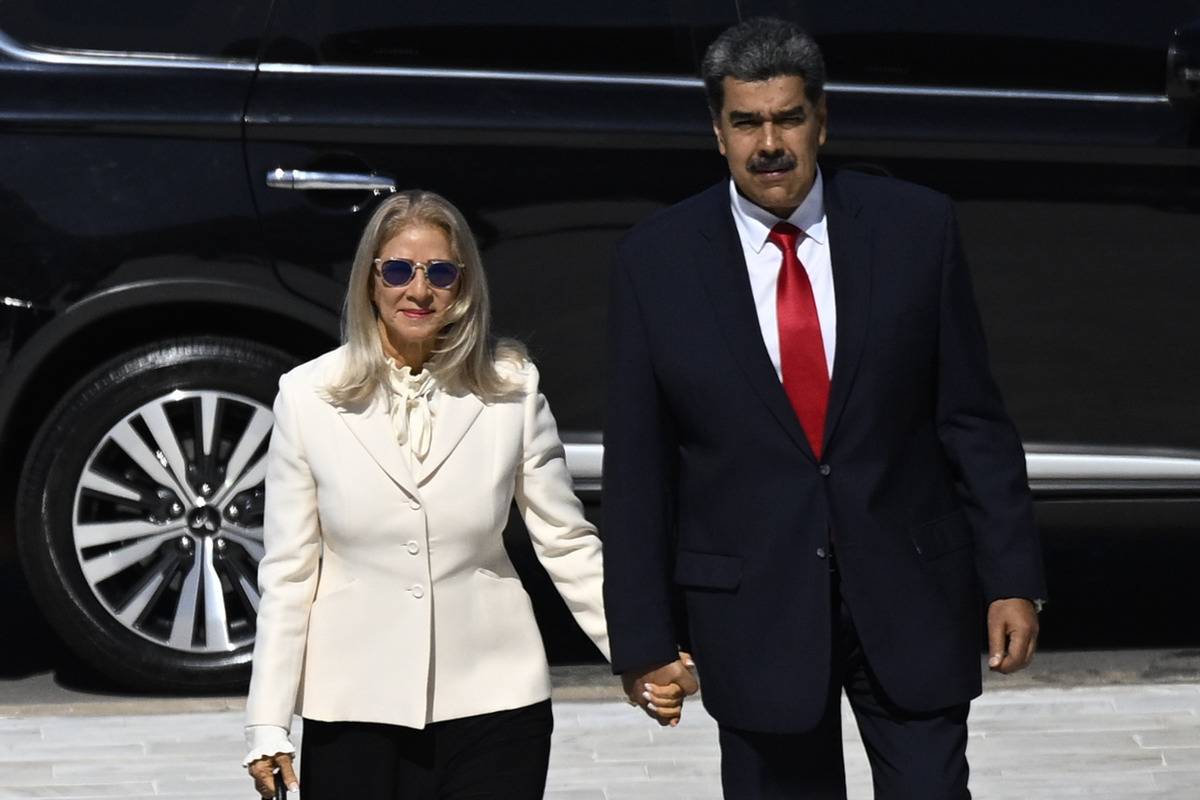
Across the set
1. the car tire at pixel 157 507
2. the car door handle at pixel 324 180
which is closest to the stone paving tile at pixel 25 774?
the car tire at pixel 157 507

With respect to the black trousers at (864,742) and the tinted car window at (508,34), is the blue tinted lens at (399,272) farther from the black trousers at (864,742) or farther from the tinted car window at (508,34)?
the tinted car window at (508,34)

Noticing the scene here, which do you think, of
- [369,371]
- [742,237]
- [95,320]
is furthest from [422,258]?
[95,320]

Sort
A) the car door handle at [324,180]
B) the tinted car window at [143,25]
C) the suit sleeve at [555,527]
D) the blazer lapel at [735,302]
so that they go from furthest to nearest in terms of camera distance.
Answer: the tinted car window at [143,25] → the car door handle at [324,180] → the suit sleeve at [555,527] → the blazer lapel at [735,302]

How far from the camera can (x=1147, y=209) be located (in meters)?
5.52

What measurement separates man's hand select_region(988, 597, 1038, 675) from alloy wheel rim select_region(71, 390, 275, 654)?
2.42m

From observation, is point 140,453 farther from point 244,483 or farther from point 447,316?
point 447,316

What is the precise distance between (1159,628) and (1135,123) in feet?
4.63

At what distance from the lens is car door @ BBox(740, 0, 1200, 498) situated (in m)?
5.50

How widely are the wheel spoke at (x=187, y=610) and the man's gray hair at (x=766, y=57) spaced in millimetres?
2464

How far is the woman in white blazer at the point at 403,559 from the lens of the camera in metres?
3.54

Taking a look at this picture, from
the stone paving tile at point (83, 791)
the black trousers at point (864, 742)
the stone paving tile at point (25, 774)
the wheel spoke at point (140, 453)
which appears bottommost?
the stone paving tile at point (83, 791)

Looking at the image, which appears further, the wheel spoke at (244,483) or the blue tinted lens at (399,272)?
the wheel spoke at (244,483)

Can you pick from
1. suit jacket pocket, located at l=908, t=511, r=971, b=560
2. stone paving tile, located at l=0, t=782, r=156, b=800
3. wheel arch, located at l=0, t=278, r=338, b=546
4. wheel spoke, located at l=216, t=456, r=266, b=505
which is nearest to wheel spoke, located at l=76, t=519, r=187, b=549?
wheel spoke, located at l=216, t=456, r=266, b=505

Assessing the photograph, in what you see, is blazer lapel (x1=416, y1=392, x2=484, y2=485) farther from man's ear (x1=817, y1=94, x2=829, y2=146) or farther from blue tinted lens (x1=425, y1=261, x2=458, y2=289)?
man's ear (x1=817, y1=94, x2=829, y2=146)
